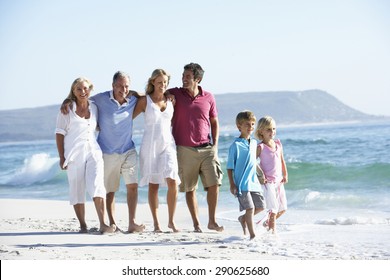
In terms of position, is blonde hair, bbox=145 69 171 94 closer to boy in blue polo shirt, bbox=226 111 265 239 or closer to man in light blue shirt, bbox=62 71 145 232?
man in light blue shirt, bbox=62 71 145 232

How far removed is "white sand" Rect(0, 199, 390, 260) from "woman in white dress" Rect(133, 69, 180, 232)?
1.72 feet

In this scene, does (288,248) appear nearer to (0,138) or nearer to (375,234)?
(375,234)

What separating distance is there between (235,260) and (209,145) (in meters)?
1.47

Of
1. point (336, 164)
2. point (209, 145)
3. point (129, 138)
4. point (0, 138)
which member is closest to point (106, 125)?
point (129, 138)

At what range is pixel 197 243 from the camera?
5.97m

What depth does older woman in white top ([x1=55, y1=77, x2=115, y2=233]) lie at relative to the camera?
614cm

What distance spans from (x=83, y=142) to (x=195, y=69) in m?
1.16

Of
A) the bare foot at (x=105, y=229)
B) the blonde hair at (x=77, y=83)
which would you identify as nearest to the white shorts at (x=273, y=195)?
the bare foot at (x=105, y=229)

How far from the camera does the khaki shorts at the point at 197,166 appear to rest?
642cm

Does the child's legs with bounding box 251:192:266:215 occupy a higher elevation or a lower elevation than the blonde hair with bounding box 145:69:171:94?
lower

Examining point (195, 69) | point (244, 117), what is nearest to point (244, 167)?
point (244, 117)

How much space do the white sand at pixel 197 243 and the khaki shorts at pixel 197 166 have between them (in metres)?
0.47

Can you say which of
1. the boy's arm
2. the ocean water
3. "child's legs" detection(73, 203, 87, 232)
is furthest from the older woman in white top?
the ocean water

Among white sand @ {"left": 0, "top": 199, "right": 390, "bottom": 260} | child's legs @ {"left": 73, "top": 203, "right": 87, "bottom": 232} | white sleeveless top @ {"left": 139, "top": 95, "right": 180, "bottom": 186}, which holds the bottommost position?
white sand @ {"left": 0, "top": 199, "right": 390, "bottom": 260}
